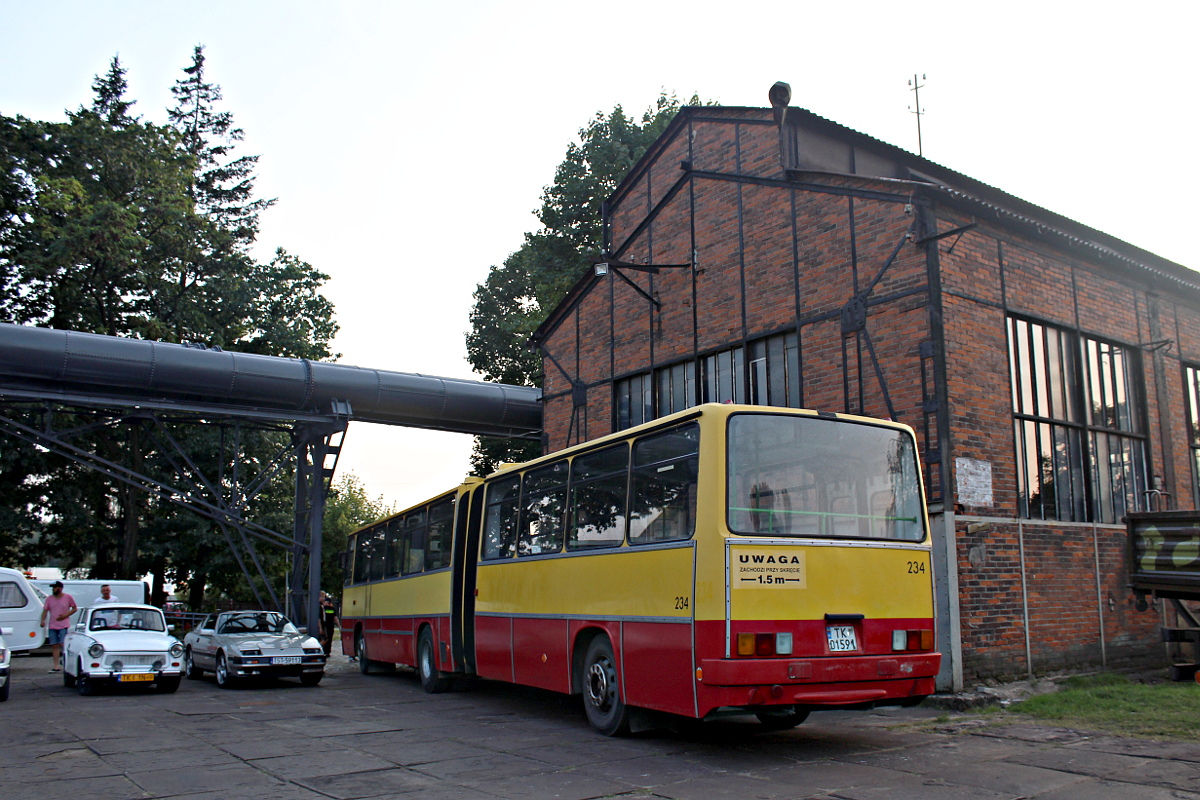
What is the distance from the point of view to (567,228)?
37000 mm

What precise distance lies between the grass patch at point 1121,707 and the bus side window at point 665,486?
15.5 ft

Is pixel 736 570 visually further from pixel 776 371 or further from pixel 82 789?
pixel 776 371

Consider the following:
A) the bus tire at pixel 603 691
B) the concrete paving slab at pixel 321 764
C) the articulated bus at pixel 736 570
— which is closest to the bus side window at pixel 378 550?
the articulated bus at pixel 736 570

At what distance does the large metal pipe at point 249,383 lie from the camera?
1788cm

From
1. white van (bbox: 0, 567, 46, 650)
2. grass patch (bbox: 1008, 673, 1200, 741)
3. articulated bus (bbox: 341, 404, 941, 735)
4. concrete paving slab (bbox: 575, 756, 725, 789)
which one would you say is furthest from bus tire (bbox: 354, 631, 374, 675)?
grass patch (bbox: 1008, 673, 1200, 741)

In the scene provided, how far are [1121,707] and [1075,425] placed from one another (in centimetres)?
484

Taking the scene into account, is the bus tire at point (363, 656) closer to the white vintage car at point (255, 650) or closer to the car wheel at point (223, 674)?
the white vintage car at point (255, 650)

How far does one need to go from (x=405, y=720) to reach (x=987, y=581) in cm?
736

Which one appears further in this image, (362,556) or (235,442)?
(235,442)

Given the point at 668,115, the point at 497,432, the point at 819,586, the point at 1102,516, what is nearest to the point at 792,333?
the point at 1102,516

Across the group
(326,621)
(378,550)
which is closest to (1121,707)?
(378,550)

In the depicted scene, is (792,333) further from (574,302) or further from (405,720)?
(405,720)

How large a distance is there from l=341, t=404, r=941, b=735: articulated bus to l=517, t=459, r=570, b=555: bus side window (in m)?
0.04

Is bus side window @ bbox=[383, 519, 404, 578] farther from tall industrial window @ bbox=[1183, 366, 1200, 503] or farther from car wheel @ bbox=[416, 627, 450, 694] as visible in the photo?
tall industrial window @ bbox=[1183, 366, 1200, 503]
